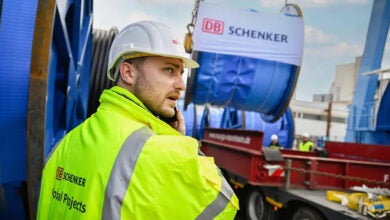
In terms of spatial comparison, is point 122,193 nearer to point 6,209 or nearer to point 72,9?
point 6,209

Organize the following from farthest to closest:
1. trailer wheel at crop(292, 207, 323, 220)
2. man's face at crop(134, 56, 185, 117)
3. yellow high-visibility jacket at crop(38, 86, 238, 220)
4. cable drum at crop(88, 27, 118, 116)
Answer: cable drum at crop(88, 27, 118, 116)
trailer wheel at crop(292, 207, 323, 220)
man's face at crop(134, 56, 185, 117)
yellow high-visibility jacket at crop(38, 86, 238, 220)

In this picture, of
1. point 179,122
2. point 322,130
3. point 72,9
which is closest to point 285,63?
point 72,9

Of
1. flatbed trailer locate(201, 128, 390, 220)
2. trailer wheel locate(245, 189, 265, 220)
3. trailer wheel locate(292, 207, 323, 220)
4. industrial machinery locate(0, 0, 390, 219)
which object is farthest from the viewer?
trailer wheel locate(245, 189, 265, 220)

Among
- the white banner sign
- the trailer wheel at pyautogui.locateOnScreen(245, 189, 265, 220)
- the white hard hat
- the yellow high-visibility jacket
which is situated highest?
the white banner sign

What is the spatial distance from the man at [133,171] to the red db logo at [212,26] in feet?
14.4

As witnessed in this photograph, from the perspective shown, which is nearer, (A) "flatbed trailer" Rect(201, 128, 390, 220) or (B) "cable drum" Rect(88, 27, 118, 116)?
(A) "flatbed trailer" Rect(201, 128, 390, 220)

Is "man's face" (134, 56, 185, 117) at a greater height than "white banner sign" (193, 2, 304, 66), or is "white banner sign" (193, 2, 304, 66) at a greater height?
"white banner sign" (193, 2, 304, 66)

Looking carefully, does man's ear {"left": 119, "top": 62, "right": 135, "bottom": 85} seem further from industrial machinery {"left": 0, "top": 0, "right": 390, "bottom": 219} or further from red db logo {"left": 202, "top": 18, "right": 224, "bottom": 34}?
red db logo {"left": 202, "top": 18, "right": 224, "bottom": 34}

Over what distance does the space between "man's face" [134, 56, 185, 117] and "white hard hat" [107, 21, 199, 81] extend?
0.04 meters

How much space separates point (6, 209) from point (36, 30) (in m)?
1.15

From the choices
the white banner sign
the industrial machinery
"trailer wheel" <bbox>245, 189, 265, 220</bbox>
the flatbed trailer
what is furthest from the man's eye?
the white banner sign

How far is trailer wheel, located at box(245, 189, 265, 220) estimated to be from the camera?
5000 millimetres

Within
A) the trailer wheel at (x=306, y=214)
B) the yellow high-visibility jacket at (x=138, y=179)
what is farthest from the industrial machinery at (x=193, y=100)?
the yellow high-visibility jacket at (x=138, y=179)

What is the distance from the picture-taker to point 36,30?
180cm
